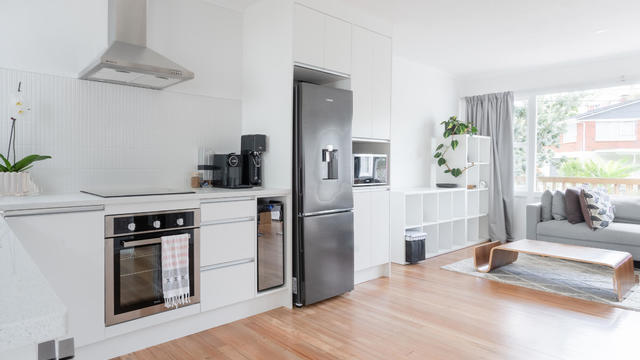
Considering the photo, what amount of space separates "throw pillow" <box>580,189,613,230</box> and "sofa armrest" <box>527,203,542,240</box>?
49cm

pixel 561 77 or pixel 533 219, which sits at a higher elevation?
pixel 561 77

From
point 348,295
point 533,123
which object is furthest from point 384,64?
point 533,123

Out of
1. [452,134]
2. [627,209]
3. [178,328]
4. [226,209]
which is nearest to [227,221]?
[226,209]

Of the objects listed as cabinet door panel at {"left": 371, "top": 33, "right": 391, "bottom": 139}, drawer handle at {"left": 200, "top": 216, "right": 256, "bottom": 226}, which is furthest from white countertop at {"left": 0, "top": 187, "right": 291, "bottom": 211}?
cabinet door panel at {"left": 371, "top": 33, "right": 391, "bottom": 139}

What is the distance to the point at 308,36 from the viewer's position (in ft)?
10.2

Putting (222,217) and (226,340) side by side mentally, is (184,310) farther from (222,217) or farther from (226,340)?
(222,217)

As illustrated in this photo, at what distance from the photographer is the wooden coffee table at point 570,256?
3.30m

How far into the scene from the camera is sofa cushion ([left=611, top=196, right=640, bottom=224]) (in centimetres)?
455

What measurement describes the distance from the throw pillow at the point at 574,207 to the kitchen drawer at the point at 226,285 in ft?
12.8

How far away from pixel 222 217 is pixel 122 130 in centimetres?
99

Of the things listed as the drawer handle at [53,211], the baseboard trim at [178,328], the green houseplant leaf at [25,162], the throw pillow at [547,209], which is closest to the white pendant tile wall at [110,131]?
the green houseplant leaf at [25,162]

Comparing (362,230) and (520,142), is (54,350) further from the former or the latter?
(520,142)

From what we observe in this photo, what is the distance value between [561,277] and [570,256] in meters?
0.59

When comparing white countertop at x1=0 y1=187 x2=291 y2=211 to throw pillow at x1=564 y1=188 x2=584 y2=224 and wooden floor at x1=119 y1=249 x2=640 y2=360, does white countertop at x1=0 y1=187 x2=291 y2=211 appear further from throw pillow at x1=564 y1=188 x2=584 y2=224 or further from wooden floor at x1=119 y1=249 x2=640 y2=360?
throw pillow at x1=564 y1=188 x2=584 y2=224
